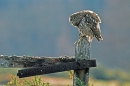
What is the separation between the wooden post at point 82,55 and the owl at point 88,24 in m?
0.42

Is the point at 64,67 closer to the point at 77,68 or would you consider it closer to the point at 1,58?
the point at 77,68

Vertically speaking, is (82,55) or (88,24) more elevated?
(88,24)

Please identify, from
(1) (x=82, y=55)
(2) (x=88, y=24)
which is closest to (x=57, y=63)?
(1) (x=82, y=55)

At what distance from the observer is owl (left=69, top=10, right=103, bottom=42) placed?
3.13m

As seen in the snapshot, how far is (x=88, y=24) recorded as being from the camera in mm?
3150

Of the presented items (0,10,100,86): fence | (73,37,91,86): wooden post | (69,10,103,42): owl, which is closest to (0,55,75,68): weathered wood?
Answer: (0,10,100,86): fence

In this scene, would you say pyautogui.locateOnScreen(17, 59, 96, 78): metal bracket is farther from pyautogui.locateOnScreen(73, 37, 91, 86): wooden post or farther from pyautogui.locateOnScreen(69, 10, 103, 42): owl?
pyautogui.locateOnScreen(69, 10, 103, 42): owl

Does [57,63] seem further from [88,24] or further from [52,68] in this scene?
[88,24]

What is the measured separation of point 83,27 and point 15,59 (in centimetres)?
107

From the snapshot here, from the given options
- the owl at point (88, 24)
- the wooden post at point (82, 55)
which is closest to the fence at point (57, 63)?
the wooden post at point (82, 55)

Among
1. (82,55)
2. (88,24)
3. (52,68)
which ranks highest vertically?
(88,24)

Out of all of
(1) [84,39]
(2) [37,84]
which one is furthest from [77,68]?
(2) [37,84]

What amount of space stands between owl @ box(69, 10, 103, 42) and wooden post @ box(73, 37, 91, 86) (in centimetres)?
42

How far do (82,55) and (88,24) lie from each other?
675 mm
